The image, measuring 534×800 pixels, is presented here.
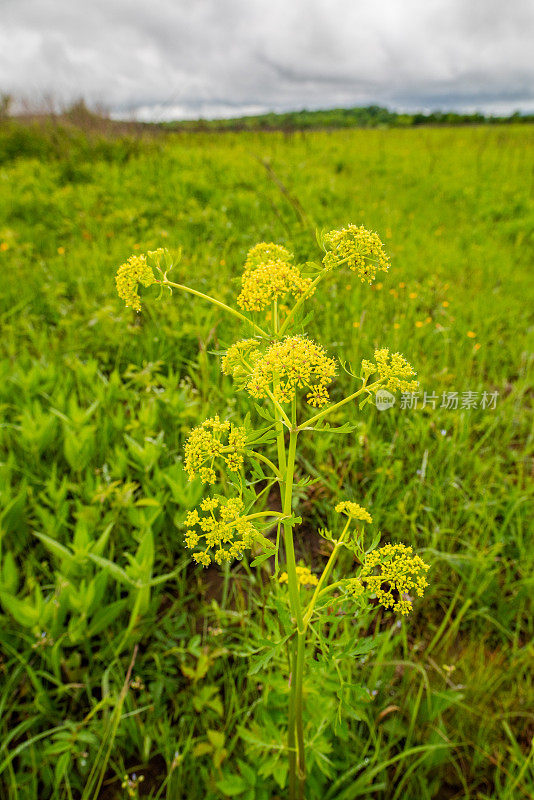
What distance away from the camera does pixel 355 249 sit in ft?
3.39

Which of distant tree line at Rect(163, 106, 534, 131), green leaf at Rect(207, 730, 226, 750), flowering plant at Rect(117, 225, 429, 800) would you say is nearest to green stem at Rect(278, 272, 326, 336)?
flowering plant at Rect(117, 225, 429, 800)

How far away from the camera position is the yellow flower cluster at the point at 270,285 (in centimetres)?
105

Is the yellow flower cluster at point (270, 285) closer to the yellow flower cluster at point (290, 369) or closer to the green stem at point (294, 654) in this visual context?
the yellow flower cluster at point (290, 369)

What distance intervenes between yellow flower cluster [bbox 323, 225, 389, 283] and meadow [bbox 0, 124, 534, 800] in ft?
1.95

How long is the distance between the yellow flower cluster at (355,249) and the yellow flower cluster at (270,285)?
8cm

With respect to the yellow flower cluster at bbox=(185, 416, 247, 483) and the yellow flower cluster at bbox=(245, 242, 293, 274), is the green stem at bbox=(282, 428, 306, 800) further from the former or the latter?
the yellow flower cluster at bbox=(245, 242, 293, 274)

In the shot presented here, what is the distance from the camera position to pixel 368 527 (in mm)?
2105

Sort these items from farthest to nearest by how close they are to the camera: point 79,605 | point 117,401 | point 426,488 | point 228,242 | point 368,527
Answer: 1. point 228,242
2. point 117,401
3. point 426,488
4. point 368,527
5. point 79,605

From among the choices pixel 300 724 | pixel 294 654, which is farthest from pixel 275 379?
pixel 300 724

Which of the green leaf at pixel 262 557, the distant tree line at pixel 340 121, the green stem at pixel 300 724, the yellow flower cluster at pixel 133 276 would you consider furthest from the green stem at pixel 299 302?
the distant tree line at pixel 340 121

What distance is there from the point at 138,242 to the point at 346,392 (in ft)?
9.94

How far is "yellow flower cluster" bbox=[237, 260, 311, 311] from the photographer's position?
1.05 meters

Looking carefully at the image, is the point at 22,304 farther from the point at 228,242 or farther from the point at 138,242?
the point at 228,242

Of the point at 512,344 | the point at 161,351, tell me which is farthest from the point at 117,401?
the point at 512,344
